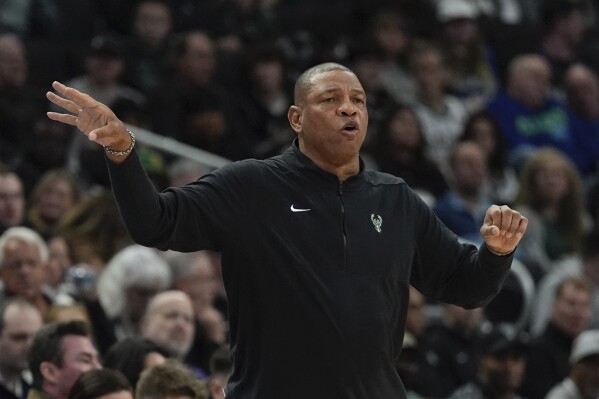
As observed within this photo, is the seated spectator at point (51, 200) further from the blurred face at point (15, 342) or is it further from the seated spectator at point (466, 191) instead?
the seated spectator at point (466, 191)

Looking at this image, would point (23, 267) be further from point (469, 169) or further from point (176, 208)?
point (469, 169)

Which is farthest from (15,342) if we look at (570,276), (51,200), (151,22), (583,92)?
(583,92)

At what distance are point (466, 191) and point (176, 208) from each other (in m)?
6.03

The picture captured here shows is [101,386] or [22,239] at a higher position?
[22,239]

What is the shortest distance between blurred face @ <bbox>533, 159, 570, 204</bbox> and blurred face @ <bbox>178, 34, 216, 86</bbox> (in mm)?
2436

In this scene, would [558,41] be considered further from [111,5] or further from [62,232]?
[62,232]

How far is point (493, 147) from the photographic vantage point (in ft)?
35.1

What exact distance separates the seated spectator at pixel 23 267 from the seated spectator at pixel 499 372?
87.9 inches

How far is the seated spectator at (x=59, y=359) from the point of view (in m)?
5.95

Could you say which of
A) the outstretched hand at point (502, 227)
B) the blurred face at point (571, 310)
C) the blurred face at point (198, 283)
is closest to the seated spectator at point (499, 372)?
the blurred face at point (571, 310)

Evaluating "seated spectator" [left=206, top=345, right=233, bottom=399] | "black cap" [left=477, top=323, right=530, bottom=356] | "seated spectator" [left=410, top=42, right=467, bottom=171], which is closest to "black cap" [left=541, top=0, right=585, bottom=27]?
"seated spectator" [left=410, top=42, right=467, bottom=171]

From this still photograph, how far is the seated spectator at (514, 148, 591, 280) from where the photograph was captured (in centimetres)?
1006

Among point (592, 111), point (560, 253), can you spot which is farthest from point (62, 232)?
point (592, 111)

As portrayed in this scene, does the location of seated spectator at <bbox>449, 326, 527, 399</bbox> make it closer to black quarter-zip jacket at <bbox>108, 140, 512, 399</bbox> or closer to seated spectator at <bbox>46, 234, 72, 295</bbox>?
seated spectator at <bbox>46, 234, 72, 295</bbox>
